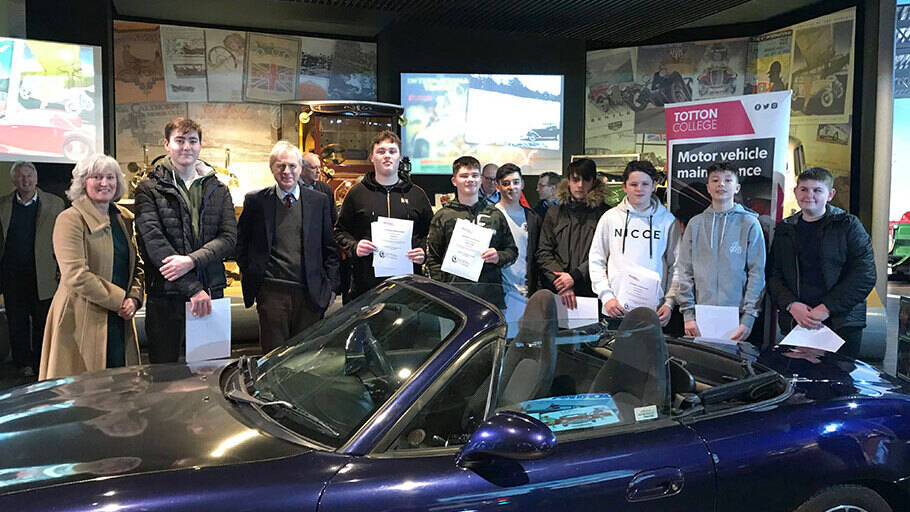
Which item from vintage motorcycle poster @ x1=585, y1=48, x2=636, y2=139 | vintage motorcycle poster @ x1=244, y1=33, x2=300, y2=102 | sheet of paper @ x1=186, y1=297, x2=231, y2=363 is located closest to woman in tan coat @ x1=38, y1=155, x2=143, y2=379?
sheet of paper @ x1=186, y1=297, x2=231, y2=363

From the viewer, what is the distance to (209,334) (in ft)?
11.9

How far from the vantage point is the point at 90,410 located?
212cm

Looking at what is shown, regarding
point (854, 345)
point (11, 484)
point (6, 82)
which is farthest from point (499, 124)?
point (11, 484)

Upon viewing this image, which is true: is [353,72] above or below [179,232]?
above

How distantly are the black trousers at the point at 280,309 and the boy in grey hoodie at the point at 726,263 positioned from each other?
221 cm

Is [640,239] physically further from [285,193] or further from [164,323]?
[164,323]

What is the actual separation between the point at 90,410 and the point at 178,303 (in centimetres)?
165

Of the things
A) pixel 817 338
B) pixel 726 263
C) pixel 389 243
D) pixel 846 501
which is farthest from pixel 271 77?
pixel 846 501

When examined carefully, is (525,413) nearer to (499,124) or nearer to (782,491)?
(782,491)

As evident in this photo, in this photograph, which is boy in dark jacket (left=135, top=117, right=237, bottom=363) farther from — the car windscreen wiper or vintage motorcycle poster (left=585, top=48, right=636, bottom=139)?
vintage motorcycle poster (left=585, top=48, right=636, bottom=139)

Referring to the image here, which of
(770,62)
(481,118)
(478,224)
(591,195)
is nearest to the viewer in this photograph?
(478,224)

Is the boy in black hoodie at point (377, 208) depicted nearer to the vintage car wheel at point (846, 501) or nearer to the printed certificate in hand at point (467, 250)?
the printed certificate in hand at point (467, 250)

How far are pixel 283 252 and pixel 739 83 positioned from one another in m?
8.29

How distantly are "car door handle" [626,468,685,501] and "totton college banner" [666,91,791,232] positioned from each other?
3.01 m
